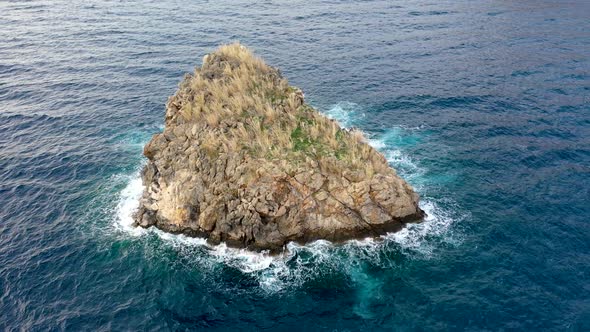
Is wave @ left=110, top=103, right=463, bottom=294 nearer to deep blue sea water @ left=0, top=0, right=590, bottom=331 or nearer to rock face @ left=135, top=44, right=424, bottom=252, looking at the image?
deep blue sea water @ left=0, top=0, right=590, bottom=331

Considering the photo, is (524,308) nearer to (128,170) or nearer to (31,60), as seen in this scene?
(128,170)

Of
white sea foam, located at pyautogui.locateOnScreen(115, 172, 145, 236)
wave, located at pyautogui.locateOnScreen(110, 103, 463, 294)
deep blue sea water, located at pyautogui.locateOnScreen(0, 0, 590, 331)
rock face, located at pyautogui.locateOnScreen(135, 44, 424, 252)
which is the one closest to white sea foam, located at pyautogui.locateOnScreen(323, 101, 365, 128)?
deep blue sea water, located at pyautogui.locateOnScreen(0, 0, 590, 331)

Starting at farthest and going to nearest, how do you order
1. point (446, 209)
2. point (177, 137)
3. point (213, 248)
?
point (177, 137), point (446, 209), point (213, 248)

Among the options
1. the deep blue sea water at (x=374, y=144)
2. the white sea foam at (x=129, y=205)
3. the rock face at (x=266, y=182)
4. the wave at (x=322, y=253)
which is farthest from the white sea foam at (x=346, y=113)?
the white sea foam at (x=129, y=205)

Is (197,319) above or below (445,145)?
below

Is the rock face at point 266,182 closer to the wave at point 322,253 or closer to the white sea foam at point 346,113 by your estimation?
the wave at point 322,253

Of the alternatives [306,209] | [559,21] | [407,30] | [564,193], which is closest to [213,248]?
[306,209]

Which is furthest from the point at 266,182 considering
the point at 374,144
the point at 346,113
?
the point at 346,113
